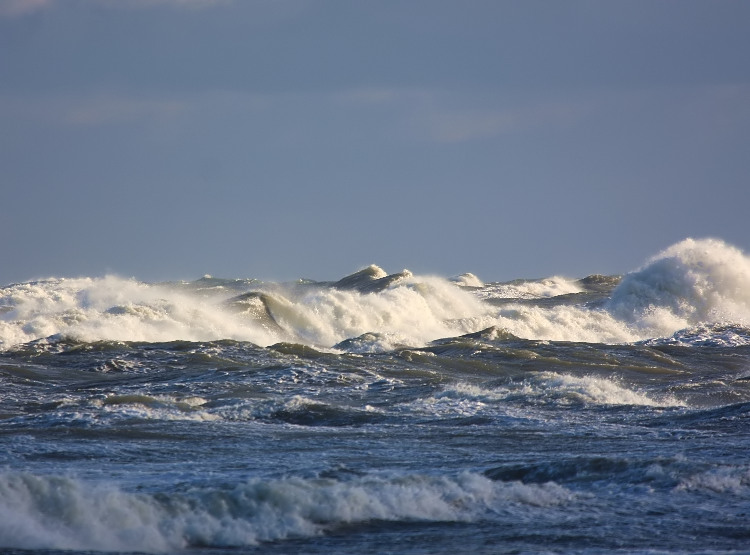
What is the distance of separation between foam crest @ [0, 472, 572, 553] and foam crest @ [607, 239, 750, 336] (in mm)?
30785

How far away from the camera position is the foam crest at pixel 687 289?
3969 centimetres

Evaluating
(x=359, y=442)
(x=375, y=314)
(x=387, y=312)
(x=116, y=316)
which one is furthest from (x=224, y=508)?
(x=387, y=312)

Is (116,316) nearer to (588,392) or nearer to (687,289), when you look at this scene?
(588,392)

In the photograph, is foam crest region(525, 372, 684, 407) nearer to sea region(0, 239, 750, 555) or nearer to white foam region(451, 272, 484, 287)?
sea region(0, 239, 750, 555)

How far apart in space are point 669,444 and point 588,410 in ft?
12.5

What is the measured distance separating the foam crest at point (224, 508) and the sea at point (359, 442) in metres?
0.02

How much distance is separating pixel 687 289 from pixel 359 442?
31537 mm

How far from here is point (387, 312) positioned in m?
37.2

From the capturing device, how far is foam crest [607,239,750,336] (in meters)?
39.7

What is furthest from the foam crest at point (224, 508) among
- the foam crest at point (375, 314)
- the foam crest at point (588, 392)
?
the foam crest at point (375, 314)

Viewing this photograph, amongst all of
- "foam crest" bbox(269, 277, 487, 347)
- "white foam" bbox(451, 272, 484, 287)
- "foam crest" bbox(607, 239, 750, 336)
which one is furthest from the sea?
"white foam" bbox(451, 272, 484, 287)

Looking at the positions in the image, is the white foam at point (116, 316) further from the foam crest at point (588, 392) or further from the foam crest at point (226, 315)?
the foam crest at point (588, 392)

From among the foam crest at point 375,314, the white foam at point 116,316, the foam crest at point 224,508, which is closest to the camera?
the foam crest at point 224,508

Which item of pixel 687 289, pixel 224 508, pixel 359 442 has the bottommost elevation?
pixel 224 508
